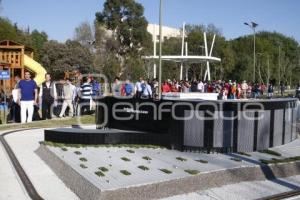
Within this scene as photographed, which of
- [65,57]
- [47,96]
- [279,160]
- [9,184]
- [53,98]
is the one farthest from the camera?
[65,57]

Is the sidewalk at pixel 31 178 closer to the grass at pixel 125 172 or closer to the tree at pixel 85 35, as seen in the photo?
the grass at pixel 125 172

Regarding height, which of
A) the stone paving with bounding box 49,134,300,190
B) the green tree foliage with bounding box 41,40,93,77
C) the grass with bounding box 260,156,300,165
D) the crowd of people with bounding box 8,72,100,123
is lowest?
the grass with bounding box 260,156,300,165

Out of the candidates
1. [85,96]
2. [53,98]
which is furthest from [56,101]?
[85,96]

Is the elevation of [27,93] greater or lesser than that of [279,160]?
greater

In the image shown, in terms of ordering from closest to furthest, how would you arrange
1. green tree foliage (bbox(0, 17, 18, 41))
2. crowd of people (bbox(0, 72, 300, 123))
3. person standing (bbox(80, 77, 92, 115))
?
crowd of people (bbox(0, 72, 300, 123)) → person standing (bbox(80, 77, 92, 115)) → green tree foliage (bbox(0, 17, 18, 41))

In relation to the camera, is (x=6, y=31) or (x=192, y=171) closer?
(x=192, y=171)

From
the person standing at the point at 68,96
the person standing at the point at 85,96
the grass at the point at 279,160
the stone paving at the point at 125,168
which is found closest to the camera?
the stone paving at the point at 125,168

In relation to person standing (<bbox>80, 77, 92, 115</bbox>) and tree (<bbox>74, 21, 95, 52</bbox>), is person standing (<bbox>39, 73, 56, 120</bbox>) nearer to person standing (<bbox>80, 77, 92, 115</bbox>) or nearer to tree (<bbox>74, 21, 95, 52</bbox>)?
person standing (<bbox>80, 77, 92, 115</bbox>)

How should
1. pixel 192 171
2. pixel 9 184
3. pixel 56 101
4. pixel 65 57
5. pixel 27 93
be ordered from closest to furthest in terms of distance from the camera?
pixel 9 184
pixel 192 171
pixel 27 93
pixel 56 101
pixel 65 57

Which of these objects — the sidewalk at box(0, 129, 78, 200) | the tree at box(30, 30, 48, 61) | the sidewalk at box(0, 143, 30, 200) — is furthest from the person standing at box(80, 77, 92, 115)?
the tree at box(30, 30, 48, 61)

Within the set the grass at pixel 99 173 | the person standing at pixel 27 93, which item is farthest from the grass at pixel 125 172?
the person standing at pixel 27 93

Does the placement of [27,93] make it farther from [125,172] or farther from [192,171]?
[192,171]

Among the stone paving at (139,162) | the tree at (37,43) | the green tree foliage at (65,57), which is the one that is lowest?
the stone paving at (139,162)

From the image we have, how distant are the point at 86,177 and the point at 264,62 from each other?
2884 inches
